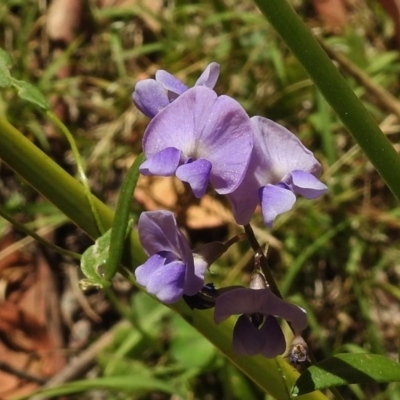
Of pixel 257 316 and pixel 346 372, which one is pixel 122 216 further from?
pixel 346 372

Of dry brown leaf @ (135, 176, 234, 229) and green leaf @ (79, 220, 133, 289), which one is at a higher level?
green leaf @ (79, 220, 133, 289)

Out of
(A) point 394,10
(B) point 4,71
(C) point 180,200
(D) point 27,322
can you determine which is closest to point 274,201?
(B) point 4,71

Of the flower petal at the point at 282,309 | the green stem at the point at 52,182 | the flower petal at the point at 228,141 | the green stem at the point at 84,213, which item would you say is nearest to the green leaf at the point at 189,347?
the green stem at the point at 84,213

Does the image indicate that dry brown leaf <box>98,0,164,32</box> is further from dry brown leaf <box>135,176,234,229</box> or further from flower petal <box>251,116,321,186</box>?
flower petal <box>251,116,321,186</box>

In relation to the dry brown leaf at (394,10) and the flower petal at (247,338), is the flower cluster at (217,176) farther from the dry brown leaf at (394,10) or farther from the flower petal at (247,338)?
the dry brown leaf at (394,10)

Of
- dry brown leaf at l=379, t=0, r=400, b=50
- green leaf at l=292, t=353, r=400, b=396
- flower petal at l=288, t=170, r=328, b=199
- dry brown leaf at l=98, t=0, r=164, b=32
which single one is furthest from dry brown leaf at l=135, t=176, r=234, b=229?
flower petal at l=288, t=170, r=328, b=199
